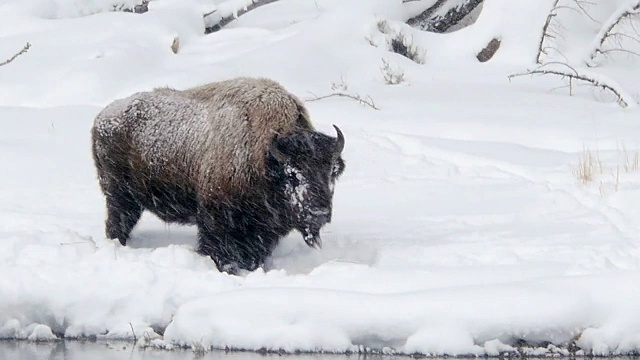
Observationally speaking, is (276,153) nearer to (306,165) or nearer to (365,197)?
(306,165)

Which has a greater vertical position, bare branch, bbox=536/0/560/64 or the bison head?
the bison head

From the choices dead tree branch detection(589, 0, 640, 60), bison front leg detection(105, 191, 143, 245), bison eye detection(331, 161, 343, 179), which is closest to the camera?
bison eye detection(331, 161, 343, 179)

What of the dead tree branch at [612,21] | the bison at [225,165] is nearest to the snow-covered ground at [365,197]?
the dead tree branch at [612,21]

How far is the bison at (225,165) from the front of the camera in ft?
27.8

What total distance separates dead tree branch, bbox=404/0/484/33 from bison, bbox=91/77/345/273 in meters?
8.64

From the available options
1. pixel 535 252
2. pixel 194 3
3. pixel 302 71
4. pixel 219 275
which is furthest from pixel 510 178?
pixel 194 3

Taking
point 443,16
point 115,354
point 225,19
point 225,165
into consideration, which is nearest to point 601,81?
point 443,16

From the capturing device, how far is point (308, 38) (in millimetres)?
16656

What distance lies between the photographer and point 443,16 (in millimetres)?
17625

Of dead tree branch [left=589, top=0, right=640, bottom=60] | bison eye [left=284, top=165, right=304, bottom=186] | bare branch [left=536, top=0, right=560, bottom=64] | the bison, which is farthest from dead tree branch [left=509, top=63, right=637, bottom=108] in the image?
bison eye [left=284, top=165, right=304, bottom=186]

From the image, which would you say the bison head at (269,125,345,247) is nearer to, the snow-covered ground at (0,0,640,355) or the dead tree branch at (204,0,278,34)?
the snow-covered ground at (0,0,640,355)

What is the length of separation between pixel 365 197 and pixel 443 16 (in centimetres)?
714

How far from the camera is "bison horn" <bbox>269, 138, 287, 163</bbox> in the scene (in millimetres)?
8438

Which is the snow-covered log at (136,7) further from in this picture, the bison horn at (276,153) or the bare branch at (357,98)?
the bison horn at (276,153)
